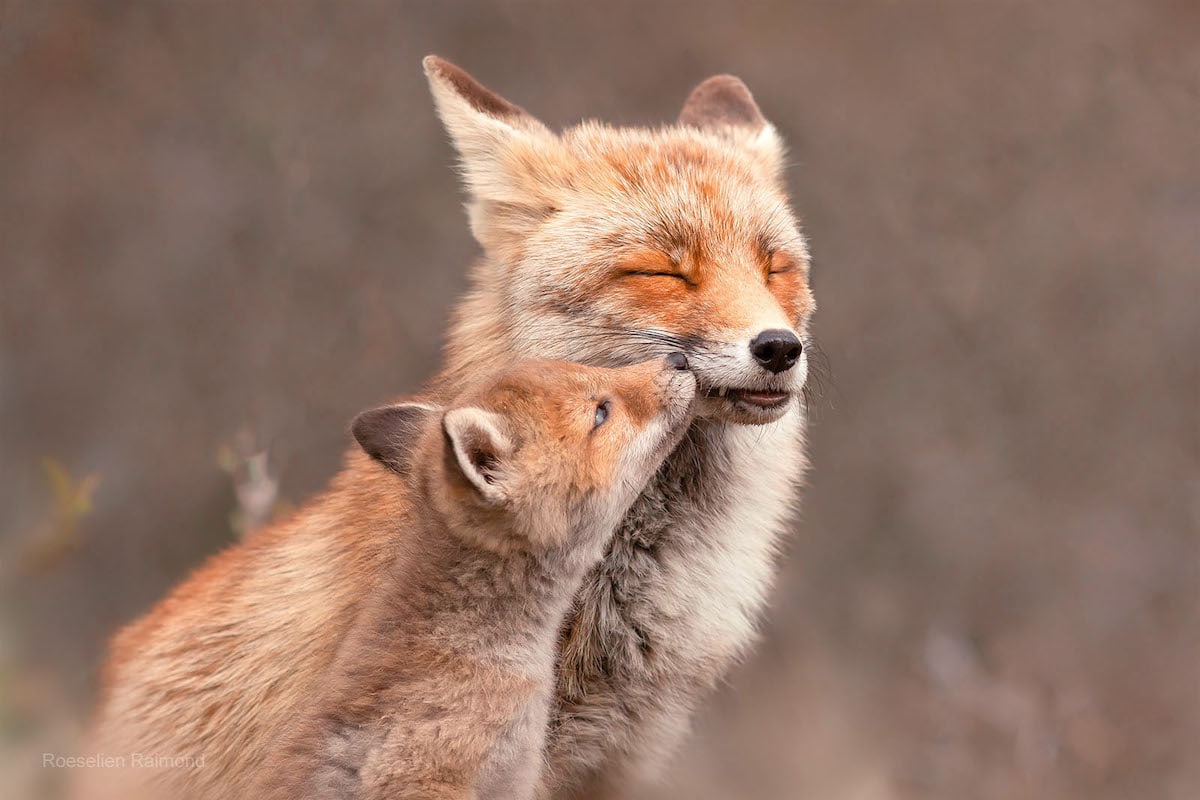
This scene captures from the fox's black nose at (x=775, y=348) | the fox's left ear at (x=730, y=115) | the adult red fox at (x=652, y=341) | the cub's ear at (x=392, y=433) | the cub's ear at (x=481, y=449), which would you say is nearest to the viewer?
the cub's ear at (x=481, y=449)

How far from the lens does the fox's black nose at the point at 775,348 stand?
364 centimetres

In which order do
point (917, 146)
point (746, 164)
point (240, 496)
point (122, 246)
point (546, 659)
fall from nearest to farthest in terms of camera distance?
point (546, 659) → point (746, 164) → point (240, 496) → point (122, 246) → point (917, 146)

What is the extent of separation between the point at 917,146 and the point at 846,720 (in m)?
3.60

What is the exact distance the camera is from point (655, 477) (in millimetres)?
4133

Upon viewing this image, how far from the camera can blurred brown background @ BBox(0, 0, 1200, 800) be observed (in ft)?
23.5

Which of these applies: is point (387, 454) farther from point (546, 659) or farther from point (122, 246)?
point (122, 246)

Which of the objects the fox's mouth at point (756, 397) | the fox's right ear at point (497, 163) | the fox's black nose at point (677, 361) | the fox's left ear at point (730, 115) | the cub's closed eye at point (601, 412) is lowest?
the cub's closed eye at point (601, 412)

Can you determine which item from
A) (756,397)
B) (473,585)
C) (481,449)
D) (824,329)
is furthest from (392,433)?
(824,329)

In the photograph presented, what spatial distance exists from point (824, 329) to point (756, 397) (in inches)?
157

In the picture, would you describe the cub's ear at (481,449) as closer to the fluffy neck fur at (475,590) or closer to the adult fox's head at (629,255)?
the fluffy neck fur at (475,590)

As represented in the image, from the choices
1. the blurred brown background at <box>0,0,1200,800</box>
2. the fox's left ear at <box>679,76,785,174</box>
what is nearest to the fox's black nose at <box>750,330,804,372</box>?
the fox's left ear at <box>679,76,785,174</box>

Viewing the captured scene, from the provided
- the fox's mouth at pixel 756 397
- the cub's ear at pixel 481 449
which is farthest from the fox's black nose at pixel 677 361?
the cub's ear at pixel 481 449

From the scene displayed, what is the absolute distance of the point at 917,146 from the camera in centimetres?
760

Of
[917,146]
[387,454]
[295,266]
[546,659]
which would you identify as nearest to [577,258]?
[387,454]
